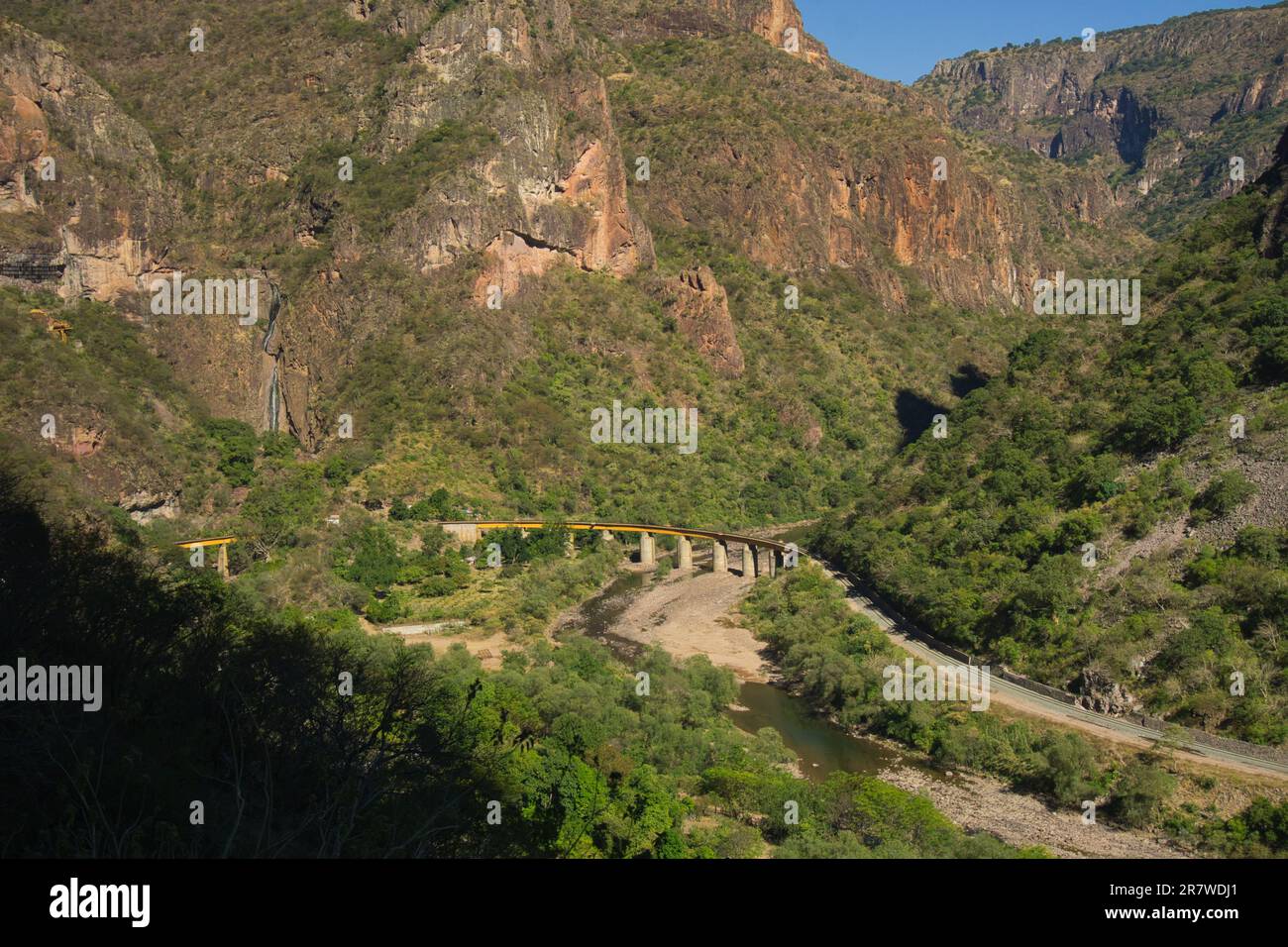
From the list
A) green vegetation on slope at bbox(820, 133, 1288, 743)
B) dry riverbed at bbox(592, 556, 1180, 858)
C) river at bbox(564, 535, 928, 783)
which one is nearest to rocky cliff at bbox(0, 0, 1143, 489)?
dry riverbed at bbox(592, 556, 1180, 858)

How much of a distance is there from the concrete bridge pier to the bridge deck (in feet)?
1.66

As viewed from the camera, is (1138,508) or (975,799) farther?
(1138,508)

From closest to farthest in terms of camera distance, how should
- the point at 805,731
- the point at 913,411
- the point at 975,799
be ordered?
the point at 975,799 < the point at 805,731 < the point at 913,411

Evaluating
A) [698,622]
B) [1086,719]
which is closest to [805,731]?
[1086,719]

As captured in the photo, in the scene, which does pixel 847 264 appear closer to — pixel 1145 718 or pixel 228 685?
pixel 1145 718

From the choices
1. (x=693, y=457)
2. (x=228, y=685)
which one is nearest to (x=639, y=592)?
(x=693, y=457)

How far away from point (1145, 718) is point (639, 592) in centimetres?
4277

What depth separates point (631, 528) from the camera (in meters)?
90.5

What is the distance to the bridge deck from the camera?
3346 inches

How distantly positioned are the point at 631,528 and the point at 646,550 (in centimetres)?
228

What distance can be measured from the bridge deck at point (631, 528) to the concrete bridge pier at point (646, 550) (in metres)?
0.51

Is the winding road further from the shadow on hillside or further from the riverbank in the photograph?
the shadow on hillside

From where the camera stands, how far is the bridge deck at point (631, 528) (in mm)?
85000

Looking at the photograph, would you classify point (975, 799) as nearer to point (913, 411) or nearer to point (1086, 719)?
point (1086, 719)
